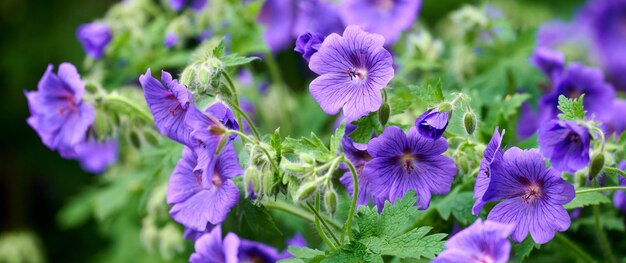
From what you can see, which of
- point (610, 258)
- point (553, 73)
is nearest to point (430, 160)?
point (610, 258)

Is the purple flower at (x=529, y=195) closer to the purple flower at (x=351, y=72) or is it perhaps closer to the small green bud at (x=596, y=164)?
the small green bud at (x=596, y=164)

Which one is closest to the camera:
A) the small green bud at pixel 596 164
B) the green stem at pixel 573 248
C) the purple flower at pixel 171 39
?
the small green bud at pixel 596 164

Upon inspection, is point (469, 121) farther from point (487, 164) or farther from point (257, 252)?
point (257, 252)

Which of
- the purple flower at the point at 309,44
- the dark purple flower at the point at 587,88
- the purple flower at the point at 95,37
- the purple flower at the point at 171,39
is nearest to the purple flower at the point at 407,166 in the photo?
the purple flower at the point at 309,44

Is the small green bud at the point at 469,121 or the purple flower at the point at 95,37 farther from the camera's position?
the purple flower at the point at 95,37

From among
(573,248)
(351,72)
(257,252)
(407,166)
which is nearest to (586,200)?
(573,248)

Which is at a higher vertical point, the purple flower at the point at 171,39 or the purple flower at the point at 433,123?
the purple flower at the point at 171,39
